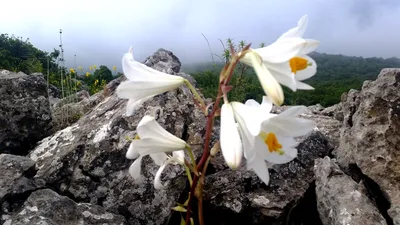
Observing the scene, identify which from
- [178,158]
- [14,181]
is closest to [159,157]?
[178,158]

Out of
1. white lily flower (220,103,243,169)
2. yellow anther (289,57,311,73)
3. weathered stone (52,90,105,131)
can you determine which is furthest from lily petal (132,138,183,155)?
weathered stone (52,90,105,131)

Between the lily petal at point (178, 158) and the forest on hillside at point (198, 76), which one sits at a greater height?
the lily petal at point (178, 158)

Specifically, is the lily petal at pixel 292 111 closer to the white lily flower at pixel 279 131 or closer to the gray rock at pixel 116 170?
the white lily flower at pixel 279 131

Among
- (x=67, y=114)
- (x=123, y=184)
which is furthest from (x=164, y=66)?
(x=123, y=184)

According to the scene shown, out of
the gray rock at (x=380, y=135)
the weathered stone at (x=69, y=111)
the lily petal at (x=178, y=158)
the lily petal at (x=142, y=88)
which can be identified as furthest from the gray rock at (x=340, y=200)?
the weathered stone at (x=69, y=111)

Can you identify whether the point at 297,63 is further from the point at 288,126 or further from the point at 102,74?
the point at 102,74

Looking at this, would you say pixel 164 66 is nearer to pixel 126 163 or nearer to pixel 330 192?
pixel 126 163
